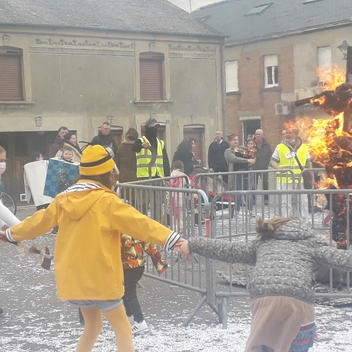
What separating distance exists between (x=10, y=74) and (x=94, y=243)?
18.8 m

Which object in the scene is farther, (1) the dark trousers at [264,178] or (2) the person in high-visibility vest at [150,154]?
(2) the person in high-visibility vest at [150,154]

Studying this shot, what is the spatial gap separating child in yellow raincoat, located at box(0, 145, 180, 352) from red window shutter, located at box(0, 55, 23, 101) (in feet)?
60.2

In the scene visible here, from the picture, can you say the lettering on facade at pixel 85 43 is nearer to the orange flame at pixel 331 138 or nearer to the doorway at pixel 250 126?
the doorway at pixel 250 126

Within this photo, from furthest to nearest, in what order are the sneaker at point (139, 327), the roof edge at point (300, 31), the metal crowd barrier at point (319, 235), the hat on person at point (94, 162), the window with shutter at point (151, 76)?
1. the roof edge at point (300, 31)
2. the window with shutter at point (151, 76)
3. the metal crowd barrier at point (319, 235)
4. the sneaker at point (139, 327)
5. the hat on person at point (94, 162)

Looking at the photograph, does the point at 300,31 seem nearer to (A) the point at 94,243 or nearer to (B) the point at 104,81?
(B) the point at 104,81

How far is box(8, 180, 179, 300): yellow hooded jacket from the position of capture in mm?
5215

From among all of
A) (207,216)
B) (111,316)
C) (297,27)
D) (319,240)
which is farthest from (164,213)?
(297,27)

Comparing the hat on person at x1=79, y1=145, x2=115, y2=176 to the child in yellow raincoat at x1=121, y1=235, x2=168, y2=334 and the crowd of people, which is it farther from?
the child in yellow raincoat at x1=121, y1=235, x2=168, y2=334

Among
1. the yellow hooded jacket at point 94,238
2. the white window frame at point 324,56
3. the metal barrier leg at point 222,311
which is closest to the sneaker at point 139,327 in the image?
the metal barrier leg at point 222,311

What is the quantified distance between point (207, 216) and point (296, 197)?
150cm

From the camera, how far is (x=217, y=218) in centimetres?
802

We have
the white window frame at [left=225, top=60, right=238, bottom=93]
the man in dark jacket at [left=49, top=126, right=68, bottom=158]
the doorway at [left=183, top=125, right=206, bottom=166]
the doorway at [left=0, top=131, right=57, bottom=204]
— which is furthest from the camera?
the white window frame at [left=225, top=60, right=238, bottom=93]

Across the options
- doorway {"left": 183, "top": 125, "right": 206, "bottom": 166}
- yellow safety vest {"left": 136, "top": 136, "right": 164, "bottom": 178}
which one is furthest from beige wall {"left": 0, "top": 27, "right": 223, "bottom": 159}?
yellow safety vest {"left": 136, "top": 136, "right": 164, "bottom": 178}

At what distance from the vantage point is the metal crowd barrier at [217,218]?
721 centimetres
